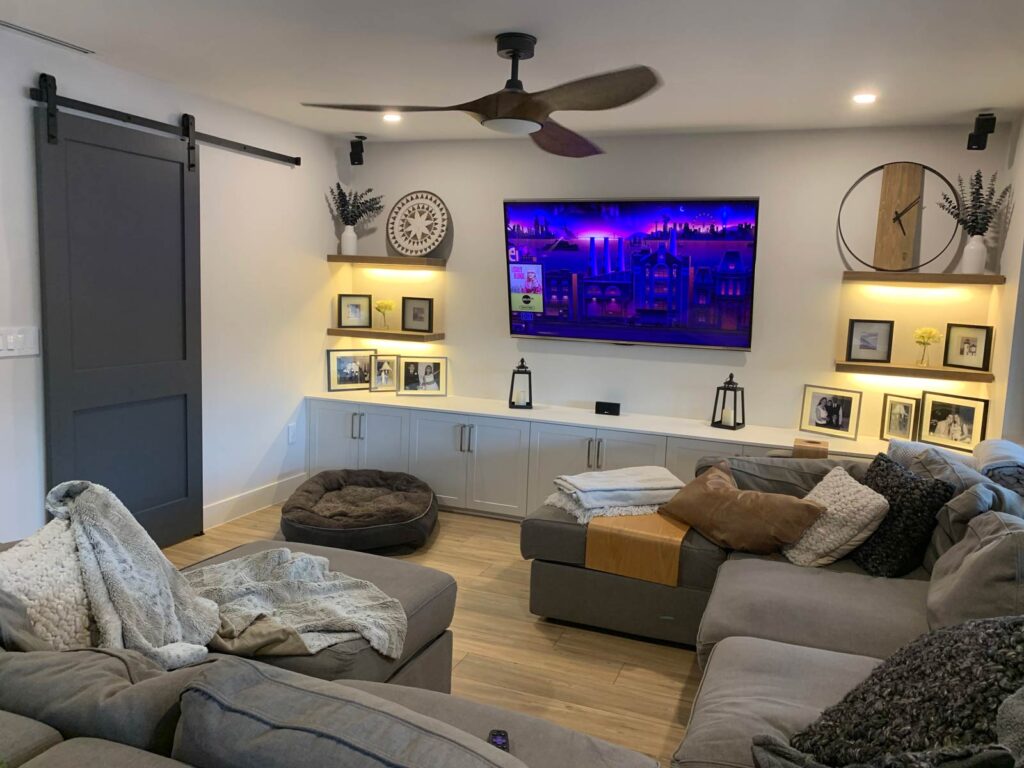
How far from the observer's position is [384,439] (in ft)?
17.3

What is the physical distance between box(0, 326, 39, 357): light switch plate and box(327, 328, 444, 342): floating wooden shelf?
2.25 metres

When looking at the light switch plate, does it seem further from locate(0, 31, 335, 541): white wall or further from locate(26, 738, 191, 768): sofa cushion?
locate(26, 738, 191, 768): sofa cushion

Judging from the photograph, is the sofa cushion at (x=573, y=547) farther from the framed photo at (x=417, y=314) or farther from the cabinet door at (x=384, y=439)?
the framed photo at (x=417, y=314)

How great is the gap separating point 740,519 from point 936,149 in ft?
8.55

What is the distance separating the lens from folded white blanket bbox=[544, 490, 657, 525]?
352 centimetres

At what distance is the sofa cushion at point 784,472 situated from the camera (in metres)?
3.53

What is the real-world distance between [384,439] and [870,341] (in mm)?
3104

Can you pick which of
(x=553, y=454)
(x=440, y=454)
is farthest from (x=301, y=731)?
(x=440, y=454)

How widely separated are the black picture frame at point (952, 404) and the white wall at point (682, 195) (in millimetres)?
180

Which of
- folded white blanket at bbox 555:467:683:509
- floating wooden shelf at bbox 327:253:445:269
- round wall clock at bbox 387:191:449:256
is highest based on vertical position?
round wall clock at bbox 387:191:449:256

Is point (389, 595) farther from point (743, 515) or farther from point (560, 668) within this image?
point (743, 515)

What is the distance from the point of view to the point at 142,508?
13.7 feet

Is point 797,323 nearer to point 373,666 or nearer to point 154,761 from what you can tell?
point 373,666

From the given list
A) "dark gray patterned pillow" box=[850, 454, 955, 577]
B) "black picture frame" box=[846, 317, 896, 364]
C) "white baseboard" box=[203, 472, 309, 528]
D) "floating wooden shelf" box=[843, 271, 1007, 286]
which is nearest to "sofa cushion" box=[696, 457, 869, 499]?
"dark gray patterned pillow" box=[850, 454, 955, 577]
